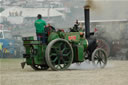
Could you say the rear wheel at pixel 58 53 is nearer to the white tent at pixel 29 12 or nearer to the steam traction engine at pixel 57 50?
the steam traction engine at pixel 57 50

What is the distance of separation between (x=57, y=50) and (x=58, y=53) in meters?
0.10

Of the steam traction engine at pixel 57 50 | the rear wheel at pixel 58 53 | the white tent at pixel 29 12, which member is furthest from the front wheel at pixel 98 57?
the white tent at pixel 29 12

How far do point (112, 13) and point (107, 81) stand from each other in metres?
28.0

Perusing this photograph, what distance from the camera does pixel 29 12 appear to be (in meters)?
86.1

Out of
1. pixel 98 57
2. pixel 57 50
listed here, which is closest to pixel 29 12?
pixel 98 57

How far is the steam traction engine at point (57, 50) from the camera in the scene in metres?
13.8

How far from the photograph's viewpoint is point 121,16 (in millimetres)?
37594

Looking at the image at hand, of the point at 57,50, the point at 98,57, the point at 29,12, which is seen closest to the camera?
the point at 57,50

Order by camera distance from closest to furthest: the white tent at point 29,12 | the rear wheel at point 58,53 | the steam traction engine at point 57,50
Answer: the rear wheel at point 58,53
the steam traction engine at point 57,50
the white tent at point 29,12

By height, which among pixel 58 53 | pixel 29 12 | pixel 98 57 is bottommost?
→ pixel 29 12

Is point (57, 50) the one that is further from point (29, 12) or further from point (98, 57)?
point (29, 12)

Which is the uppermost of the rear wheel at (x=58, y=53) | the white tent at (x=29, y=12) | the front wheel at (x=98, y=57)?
the rear wheel at (x=58, y=53)

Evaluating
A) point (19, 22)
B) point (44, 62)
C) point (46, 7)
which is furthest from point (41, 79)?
point (46, 7)

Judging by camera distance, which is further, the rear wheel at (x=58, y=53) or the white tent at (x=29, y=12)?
the white tent at (x=29, y=12)
